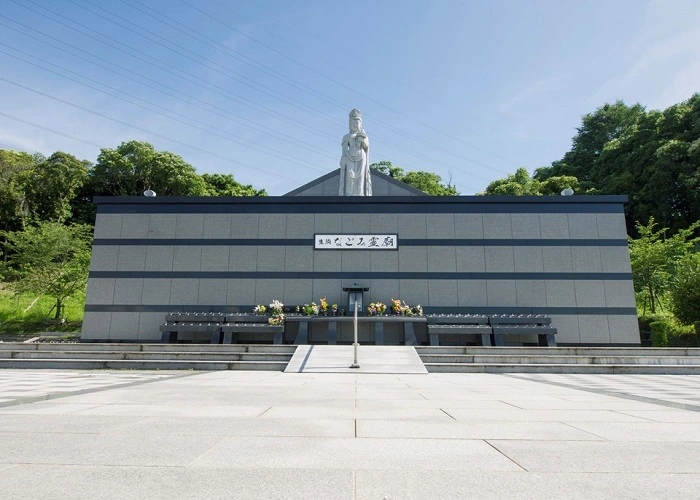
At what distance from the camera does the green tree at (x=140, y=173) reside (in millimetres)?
50375

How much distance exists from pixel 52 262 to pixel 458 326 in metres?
32.7

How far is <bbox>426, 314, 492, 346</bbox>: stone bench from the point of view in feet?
62.8

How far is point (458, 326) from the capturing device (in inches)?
763

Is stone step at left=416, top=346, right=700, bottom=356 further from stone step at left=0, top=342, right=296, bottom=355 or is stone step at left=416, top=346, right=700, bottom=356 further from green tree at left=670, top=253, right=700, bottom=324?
stone step at left=0, top=342, right=296, bottom=355

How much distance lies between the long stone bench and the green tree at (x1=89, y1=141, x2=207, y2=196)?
109 ft

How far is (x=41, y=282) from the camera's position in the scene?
93.9ft

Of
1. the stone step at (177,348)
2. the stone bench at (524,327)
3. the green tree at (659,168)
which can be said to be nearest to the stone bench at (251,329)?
the stone step at (177,348)

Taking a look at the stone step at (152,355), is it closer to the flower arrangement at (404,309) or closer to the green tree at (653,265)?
the flower arrangement at (404,309)

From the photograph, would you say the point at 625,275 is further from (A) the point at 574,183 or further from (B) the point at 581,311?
(A) the point at 574,183

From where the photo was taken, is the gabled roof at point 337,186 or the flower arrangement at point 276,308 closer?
the flower arrangement at point 276,308

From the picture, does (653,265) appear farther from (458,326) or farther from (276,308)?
(276,308)

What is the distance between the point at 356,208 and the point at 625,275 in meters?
14.0

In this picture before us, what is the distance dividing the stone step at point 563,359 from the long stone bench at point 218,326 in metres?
8.28

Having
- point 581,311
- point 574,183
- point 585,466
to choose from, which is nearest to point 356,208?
point 581,311
